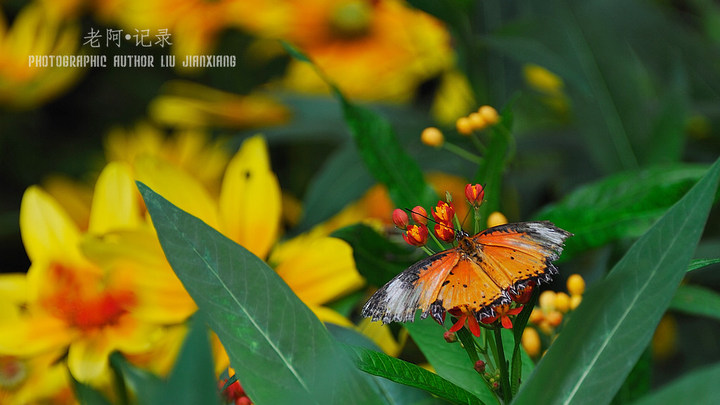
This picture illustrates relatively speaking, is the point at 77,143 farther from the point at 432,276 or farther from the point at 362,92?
the point at 432,276

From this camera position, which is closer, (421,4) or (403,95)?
(421,4)

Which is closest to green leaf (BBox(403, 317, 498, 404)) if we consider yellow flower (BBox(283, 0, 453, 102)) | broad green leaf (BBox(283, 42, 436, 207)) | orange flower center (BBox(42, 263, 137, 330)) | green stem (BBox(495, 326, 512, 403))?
green stem (BBox(495, 326, 512, 403))

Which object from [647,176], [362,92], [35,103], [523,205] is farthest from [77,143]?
[647,176]

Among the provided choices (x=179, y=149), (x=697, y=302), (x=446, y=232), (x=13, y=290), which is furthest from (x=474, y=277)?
(x=179, y=149)

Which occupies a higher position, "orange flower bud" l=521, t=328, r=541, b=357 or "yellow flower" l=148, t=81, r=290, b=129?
"yellow flower" l=148, t=81, r=290, b=129

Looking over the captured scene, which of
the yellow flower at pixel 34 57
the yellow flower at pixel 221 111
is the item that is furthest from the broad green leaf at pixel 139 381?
the yellow flower at pixel 34 57

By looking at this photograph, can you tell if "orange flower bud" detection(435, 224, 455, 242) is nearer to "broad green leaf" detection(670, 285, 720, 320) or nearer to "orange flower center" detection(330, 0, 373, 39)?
"broad green leaf" detection(670, 285, 720, 320)

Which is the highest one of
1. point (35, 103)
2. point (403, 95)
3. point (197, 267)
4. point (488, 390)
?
point (35, 103)
